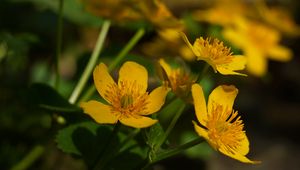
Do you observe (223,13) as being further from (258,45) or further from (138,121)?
(138,121)

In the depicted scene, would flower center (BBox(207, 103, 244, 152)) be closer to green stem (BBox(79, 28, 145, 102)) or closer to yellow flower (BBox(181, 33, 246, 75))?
yellow flower (BBox(181, 33, 246, 75))

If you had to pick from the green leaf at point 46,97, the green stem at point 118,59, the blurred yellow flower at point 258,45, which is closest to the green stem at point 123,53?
the green stem at point 118,59

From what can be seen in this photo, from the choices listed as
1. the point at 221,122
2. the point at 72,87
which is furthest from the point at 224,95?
the point at 72,87

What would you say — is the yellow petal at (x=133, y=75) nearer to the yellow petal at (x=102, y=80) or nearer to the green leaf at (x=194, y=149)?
the yellow petal at (x=102, y=80)

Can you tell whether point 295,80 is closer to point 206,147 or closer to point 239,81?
point 239,81

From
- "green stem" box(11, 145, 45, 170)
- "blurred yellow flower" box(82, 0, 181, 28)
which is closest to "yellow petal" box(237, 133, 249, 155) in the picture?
"blurred yellow flower" box(82, 0, 181, 28)
